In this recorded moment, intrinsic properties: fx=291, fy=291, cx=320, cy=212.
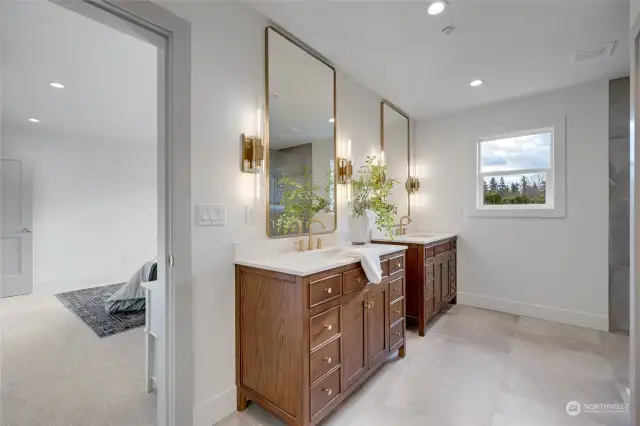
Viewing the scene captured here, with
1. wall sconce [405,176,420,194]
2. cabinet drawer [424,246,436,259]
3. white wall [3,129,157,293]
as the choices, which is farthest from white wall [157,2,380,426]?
white wall [3,129,157,293]

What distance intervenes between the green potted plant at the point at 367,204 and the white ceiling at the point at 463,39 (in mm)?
1023

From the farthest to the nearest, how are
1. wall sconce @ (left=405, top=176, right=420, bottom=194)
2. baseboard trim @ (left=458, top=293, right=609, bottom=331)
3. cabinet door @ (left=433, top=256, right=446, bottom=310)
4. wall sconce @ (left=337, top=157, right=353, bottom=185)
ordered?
wall sconce @ (left=405, top=176, right=420, bottom=194) → cabinet door @ (left=433, top=256, right=446, bottom=310) → baseboard trim @ (left=458, top=293, right=609, bottom=331) → wall sconce @ (left=337, top=157, right=353, bottom=185)

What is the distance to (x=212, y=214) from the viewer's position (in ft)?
5.81

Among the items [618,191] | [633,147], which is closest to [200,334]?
[633,147]

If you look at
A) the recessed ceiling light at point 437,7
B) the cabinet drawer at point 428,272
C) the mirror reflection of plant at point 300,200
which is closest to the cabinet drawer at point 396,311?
the cabinet drawer at point 428,272

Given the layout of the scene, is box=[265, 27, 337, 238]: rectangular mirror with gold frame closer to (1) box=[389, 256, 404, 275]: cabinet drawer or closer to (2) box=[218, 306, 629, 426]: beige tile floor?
(1) box=[389, 256, 404, 275]: cabinet drawer

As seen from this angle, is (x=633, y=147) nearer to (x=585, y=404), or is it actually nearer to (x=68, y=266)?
(x=585, y=404)

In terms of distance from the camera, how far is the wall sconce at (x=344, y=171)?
2.80m

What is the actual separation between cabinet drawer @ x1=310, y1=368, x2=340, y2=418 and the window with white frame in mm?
3060

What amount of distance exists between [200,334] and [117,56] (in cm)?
243

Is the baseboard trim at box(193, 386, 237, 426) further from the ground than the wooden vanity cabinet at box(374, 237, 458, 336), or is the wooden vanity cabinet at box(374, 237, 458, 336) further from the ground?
the wooden vanity cabinet at box(374, 237, 458, 336)

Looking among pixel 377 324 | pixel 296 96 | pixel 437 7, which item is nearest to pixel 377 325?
pixel 377 324

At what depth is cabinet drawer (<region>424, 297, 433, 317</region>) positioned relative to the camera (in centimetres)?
302

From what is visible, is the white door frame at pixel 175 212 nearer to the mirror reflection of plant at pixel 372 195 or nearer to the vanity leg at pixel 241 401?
the vanity leg at pixel 241 401
